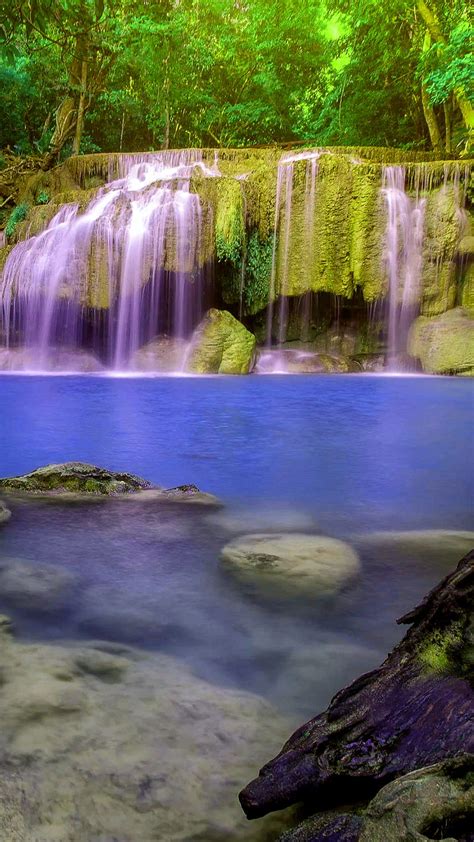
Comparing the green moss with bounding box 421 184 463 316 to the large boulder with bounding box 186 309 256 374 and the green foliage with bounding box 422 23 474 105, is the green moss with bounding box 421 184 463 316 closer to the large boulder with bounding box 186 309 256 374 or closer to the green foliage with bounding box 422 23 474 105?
the green foliage with bounding box 422 23 474 105

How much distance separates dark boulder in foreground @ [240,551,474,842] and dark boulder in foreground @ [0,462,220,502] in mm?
2441

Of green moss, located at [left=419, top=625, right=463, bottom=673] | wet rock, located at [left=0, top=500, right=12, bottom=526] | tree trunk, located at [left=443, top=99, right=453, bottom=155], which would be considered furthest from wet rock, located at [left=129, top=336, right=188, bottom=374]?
green moss, located at [left=419, top=625, right=463, bottom=673]

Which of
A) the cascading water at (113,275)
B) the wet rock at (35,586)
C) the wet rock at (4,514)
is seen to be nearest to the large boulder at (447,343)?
the cascading water at (113,275)

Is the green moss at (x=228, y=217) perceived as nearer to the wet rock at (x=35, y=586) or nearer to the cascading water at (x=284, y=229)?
the cascading water at (x=284, y=229)

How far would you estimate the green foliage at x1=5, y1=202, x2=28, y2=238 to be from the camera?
52.7 feet

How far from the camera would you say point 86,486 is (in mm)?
4016

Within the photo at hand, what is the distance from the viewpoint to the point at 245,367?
13.2 metres

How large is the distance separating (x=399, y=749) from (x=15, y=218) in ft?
56.7

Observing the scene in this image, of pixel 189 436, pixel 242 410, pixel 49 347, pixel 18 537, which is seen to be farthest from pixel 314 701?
pixel 49 347

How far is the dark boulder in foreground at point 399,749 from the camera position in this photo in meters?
1.11

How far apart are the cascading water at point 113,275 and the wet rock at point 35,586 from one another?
37.1ft

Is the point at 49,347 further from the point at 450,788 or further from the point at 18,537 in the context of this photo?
the point at 450,788

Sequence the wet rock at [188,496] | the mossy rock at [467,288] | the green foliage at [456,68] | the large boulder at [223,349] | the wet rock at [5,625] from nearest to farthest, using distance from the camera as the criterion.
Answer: the wet rock at [5,625] < the wet rock at [188,496] < the large boulder at [223,349] < the mossy rock at [467,288] < the green foliage at [456,68]

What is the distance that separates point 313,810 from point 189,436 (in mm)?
5529
